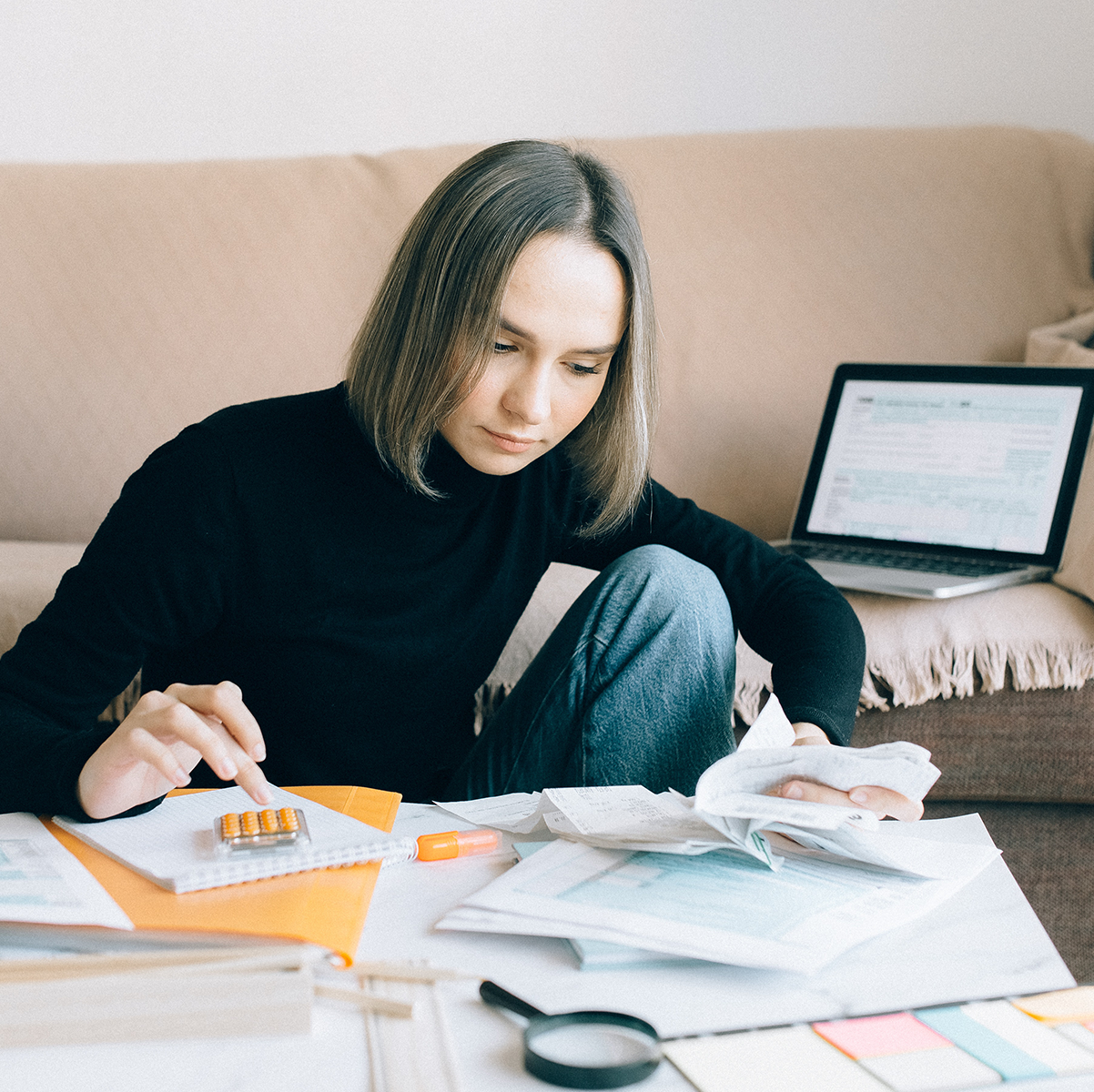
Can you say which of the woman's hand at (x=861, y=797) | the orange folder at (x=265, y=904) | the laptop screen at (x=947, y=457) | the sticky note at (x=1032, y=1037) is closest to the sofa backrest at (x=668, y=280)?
the laptop screen at (x=947, y=457)

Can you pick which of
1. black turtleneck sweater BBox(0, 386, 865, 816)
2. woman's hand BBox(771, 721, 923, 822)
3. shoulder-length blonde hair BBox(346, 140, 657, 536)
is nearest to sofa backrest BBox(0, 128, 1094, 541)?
black turtleneck sweater BBox(0, 386, 865, 816)

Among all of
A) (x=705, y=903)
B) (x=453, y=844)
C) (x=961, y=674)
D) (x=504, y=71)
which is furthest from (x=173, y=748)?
(x=504, y=71)

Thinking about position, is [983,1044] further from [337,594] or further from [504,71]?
[504,71]

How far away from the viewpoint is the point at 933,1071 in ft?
1.37

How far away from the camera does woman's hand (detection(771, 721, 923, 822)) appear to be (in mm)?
650

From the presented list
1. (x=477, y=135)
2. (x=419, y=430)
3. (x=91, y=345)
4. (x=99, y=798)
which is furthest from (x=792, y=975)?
(x=477, y=135)

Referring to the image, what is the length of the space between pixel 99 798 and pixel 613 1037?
0.34 meters

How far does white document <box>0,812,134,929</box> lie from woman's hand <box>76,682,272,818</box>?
4 cm

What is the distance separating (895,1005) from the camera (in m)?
0.47

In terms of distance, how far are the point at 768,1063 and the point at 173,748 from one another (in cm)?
37

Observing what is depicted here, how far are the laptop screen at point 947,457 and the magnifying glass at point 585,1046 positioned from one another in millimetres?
1094

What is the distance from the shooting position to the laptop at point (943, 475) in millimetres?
1359

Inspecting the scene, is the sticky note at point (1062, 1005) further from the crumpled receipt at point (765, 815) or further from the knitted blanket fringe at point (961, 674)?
the knitted blanket fringe at point (961, 674)

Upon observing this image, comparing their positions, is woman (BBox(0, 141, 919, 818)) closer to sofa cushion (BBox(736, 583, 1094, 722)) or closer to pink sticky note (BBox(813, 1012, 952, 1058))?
sofa cushion (BBox(736, 583, 1094, 722))
